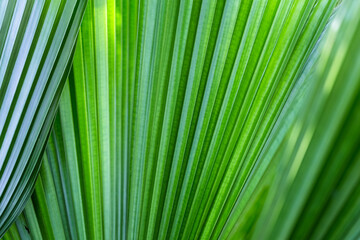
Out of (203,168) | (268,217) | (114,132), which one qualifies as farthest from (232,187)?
(268,217)

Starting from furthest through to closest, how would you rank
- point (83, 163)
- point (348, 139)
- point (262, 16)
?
point (83, 163) < point (262, 16) < point (348, 139)

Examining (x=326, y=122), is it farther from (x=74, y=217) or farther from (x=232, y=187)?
(x=74, y=217)

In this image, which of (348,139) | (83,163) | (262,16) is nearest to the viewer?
(348,139)

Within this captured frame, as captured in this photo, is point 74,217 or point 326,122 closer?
point 326,122

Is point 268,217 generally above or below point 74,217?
above
